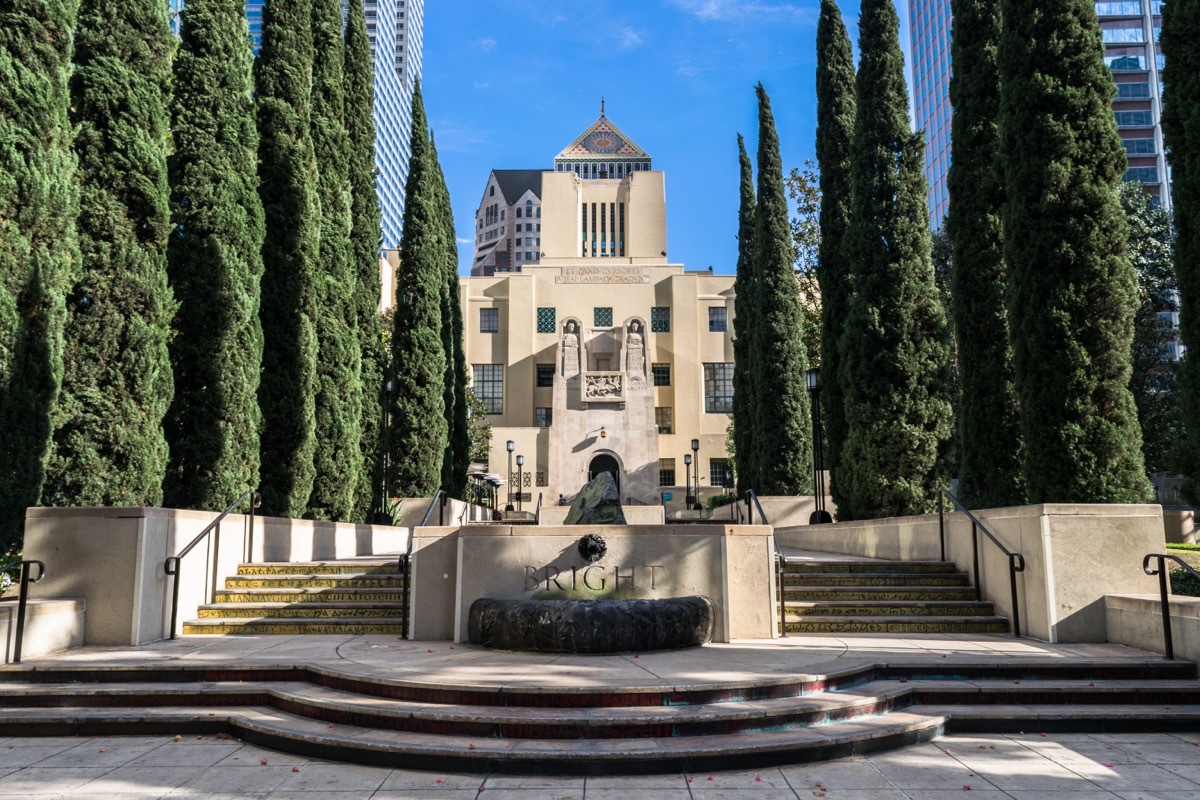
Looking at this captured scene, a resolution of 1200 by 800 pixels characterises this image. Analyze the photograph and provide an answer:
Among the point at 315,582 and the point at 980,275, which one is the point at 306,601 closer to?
the point at 315,582

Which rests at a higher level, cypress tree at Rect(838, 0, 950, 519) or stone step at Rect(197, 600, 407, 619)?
cypress tree at Rect(838, 0, 950, 519)

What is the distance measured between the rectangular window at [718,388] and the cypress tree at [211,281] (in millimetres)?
36873

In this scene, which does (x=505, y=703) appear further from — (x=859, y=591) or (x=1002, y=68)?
(x=1002, y=68)

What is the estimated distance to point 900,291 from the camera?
15273 mm

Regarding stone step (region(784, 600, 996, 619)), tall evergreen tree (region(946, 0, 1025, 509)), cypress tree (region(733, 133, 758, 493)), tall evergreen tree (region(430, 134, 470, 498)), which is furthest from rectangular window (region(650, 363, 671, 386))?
stone step (region(784, 600, 996, 619))

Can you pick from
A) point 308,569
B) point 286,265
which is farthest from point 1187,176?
point 286,265

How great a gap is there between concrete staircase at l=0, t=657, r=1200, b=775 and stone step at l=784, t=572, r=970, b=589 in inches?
131

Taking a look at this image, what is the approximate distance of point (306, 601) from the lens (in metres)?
10.2

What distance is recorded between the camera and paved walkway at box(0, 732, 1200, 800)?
472cm

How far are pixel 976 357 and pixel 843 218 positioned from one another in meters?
6.08

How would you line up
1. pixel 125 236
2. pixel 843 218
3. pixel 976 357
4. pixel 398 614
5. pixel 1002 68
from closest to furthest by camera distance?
1. pixel 398 614
2. pixel 125 236
3. pixel 1002 68
4. pixel 976 357
5. pixel 843 218

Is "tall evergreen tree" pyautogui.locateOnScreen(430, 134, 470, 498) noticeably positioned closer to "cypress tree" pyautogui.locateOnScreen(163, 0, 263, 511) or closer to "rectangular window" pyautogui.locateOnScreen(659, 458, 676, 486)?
"cypress tree" pyautogui.locateOnScreen(163, 0, 263, 511)

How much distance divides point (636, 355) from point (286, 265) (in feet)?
92.6

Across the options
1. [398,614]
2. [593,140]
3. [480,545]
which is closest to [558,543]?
[480,545]
